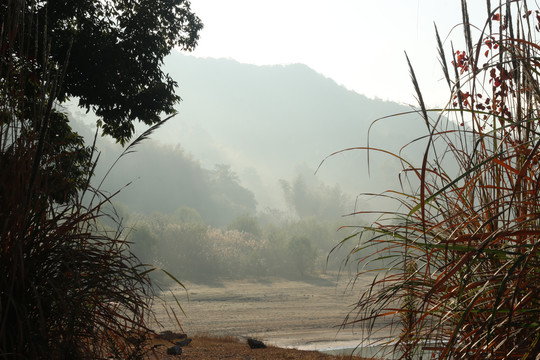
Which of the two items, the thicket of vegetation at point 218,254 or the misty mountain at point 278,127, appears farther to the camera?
the misty mountain at point 278,127

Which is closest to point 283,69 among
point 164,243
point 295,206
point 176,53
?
point 176,53

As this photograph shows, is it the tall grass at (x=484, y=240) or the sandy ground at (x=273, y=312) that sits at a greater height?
the tall grass at (x=484, y=240)

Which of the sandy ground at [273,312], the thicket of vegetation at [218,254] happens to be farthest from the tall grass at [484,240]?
the thicket of vegetation at [218,254]

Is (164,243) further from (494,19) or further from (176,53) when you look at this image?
(176,53)

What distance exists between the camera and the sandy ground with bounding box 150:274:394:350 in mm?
14164

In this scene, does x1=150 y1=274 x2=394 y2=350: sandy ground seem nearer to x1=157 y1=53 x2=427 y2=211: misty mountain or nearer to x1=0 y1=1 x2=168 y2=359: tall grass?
x1=0 y1=1 x2=168 y2=359: tall grass

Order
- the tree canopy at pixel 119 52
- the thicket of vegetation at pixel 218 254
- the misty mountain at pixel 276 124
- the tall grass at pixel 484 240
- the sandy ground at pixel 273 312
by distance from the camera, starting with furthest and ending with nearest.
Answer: the misty mountain at pixel 276 124
the thicket of vegetation at pixel 218 254
the sandy ground at pixel 273 312
the tree canopy at pixel 119 52
the tall grass at pixel 484 240

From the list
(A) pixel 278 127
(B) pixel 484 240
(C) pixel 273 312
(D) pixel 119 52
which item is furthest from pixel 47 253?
(A) pixel 278 127

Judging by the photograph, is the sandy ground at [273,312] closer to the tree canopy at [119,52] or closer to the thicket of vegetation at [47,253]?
the tree canopy at [119,52]

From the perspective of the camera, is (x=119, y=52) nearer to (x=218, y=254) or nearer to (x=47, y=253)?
(x=47, y=253)

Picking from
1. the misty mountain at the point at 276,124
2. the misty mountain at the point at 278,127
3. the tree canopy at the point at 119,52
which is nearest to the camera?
the tree canopy at the point at 119,52

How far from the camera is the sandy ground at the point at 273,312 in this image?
14.2 m

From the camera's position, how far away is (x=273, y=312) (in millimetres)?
18641

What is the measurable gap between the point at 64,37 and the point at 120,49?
0.69 meters
